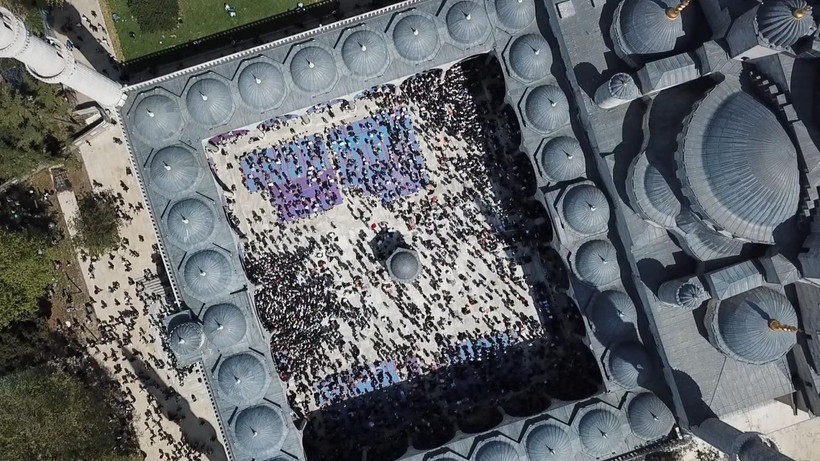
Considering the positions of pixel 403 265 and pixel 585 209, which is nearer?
pixel 585 209

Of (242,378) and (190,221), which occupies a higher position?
(190,221)

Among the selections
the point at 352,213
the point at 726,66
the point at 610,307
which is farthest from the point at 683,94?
the point at 352,213

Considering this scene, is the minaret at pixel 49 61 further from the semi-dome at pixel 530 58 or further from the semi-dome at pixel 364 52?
the semi-dome at pixel 530 58

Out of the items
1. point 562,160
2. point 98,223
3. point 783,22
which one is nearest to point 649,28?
point 783,22

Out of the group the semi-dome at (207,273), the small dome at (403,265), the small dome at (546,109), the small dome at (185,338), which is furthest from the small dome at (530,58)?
the small dome at (185,338)

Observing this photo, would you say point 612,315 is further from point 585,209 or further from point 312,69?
point 312,69

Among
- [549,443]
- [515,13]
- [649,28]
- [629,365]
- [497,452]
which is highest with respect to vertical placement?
[515,13]
